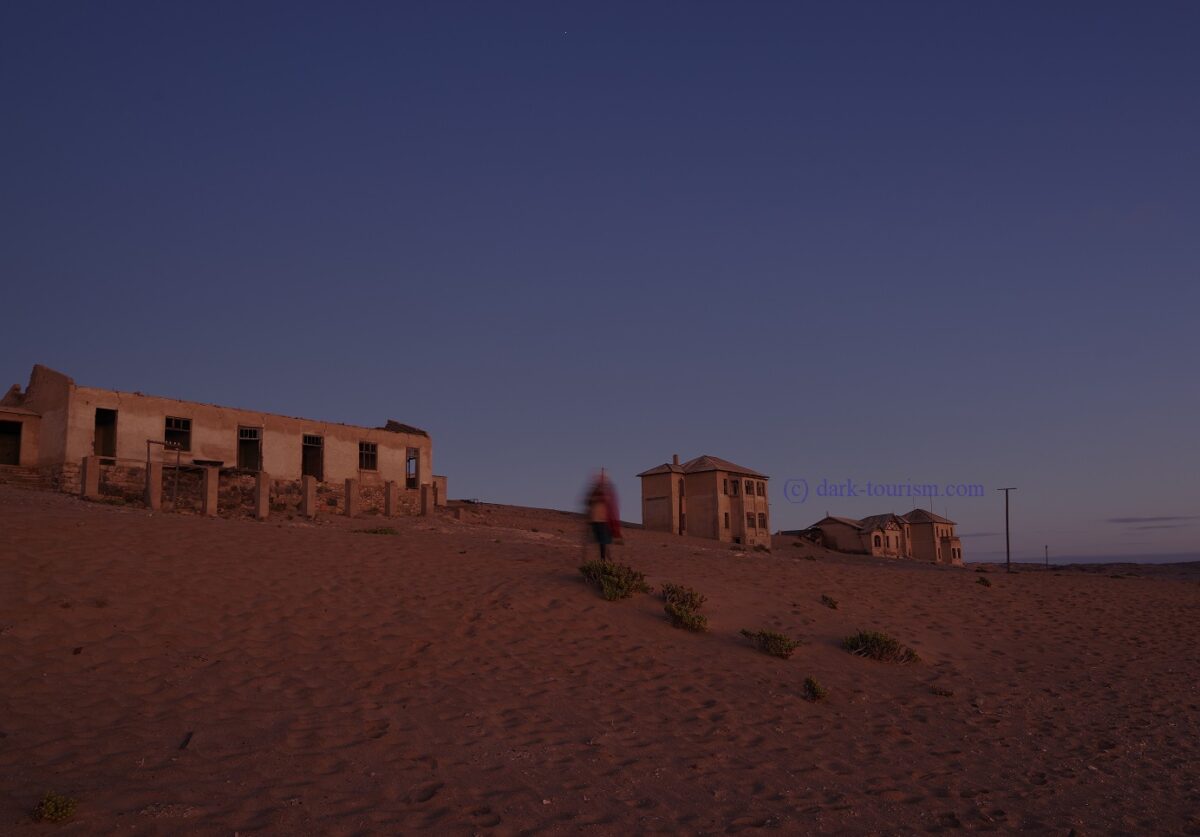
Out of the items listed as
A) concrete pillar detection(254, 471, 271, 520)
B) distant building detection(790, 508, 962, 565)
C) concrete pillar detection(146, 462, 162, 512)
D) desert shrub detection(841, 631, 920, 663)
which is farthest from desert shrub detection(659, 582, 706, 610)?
distant building detection(790, 508, 962, 565)

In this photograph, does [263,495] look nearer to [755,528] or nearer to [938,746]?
[938,746]

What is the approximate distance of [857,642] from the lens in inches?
516

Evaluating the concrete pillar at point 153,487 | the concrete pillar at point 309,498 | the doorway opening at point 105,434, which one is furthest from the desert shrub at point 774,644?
the doorway opening at point 105,434

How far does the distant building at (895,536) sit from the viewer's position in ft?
213

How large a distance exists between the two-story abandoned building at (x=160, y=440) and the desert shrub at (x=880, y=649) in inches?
831

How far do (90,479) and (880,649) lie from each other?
76.3ft

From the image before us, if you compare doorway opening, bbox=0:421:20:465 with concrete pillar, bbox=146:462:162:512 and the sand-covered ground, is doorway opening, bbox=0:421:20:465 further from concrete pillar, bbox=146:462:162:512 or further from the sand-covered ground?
the sand-covered ground

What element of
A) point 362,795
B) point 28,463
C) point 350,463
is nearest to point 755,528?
point 350,463

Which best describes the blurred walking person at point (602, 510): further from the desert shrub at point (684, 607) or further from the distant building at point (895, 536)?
the distant building at point (895, 536)

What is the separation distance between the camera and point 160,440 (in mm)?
30375

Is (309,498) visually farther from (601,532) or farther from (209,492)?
(601,532)

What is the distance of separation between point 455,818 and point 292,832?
113cm

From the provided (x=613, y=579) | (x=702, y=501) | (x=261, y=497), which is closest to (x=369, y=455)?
(x=261, y=497)

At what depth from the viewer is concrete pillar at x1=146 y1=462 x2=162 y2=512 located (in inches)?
988
